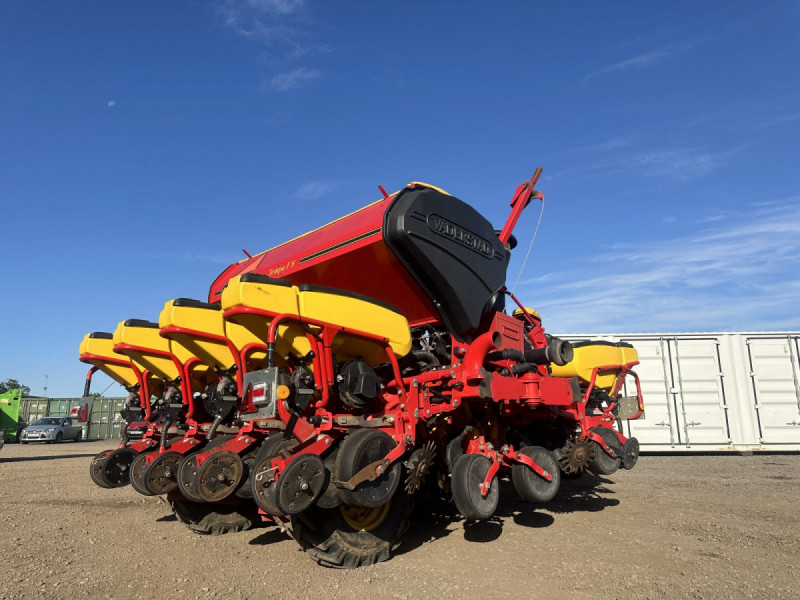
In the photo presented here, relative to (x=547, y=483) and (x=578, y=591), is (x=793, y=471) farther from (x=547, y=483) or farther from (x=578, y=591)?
(x=578, y=591)

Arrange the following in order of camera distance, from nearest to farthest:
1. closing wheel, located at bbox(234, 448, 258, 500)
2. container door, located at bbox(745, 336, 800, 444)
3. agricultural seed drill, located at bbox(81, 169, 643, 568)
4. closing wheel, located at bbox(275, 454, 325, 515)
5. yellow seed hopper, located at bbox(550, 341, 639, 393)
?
closing wheel, located at bbox(275, 454, 325, 515) → agricultural seed drill, located at bbox(81, 169, 643, 568) → closing wheel, located at bbox(234, 448, 258, 500) → yellow seed hopper, located at bbox(550, 341, 639, 393) → container door, located at bbox(745, 336, 800, 444)

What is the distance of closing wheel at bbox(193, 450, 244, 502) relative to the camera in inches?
160

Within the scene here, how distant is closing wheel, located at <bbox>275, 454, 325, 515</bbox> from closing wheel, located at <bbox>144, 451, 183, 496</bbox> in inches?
74.7

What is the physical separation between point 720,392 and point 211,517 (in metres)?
11.0

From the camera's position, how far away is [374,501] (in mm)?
3838

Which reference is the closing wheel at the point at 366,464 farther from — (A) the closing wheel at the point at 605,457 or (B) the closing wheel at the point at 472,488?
(A) the closing wheel at the point at 605,457

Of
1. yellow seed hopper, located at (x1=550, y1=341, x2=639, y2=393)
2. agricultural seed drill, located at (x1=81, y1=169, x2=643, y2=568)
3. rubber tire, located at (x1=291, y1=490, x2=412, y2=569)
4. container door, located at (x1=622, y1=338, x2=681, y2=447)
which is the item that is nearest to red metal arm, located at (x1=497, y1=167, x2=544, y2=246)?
agricultural seed drill, located at (x1=81, y1=169, x2=643, y2=568)

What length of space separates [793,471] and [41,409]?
107ft

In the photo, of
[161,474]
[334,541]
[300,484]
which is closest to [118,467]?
[161,474]

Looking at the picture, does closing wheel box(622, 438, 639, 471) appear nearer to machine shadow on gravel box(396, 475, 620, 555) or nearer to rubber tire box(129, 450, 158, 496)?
machine shadow on gravel box(396, 475, 620, 555)

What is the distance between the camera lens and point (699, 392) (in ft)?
40.1

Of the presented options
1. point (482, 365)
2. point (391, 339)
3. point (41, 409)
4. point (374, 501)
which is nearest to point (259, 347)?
point (391, 339)

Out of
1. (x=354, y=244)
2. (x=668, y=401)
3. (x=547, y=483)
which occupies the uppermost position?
(x=354, y=244)

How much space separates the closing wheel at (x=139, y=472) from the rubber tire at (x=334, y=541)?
1.75m
